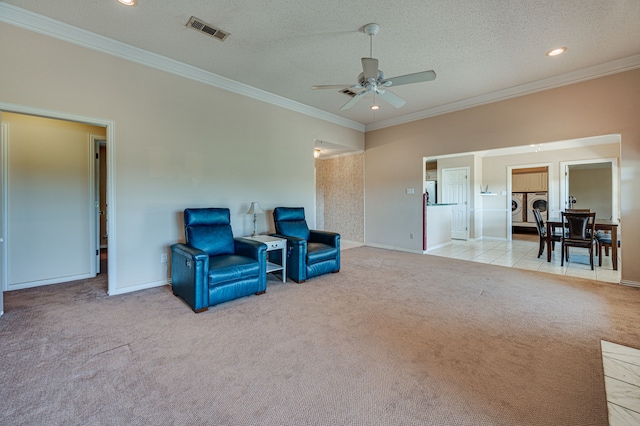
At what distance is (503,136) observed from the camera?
470 centimetres

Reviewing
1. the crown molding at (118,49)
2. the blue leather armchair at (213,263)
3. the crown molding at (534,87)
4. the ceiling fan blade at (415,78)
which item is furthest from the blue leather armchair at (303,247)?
the crown molding at (534,87)

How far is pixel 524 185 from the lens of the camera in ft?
31.2

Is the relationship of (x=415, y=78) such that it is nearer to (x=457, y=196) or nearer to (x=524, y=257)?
(x=524, y=257)

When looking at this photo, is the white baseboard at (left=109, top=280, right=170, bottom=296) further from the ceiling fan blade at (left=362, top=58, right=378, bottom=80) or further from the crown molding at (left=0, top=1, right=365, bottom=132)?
the ceiling fan blade at (left=362, top=58, right=378, bottom=80)

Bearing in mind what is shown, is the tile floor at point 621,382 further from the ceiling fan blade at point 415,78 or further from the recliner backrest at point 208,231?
the recliner backrest at point 208,231

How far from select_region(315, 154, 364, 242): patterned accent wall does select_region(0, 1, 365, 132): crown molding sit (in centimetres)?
279

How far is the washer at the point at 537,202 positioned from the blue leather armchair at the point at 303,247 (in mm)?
8558

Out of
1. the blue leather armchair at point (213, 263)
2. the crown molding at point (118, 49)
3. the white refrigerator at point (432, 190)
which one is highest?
the crown molding at point (118, 49)

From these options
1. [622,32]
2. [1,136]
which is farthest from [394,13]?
[1,136]

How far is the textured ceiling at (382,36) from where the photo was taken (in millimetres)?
2615

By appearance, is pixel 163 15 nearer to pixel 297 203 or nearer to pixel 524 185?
pixel 297 203

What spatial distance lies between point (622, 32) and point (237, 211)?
531 cm

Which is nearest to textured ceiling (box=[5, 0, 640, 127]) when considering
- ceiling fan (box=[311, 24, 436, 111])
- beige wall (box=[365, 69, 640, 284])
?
ceiling fan (box=[311, 24, 436, 111])

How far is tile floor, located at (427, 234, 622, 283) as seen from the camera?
4320 millimetres
